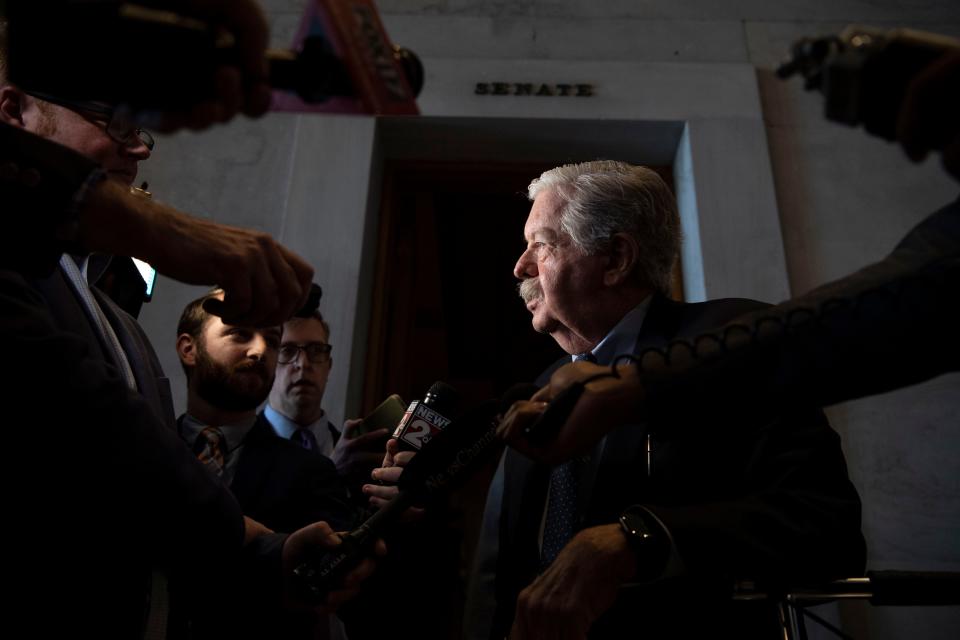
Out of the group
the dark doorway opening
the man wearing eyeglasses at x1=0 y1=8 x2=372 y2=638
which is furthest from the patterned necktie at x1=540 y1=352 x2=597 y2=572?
the dark doorway opening

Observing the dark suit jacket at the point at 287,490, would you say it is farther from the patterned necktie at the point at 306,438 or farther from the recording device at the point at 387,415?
the patterned necktie at the point at 306,438

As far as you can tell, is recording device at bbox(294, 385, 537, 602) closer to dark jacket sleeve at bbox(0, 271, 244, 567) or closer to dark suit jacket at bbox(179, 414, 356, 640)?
dark jacket sleeve at bbox(0, 271, 244, 567)

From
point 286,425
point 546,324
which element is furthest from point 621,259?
point 286,425

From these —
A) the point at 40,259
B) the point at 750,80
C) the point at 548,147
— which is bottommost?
the point at 40,259

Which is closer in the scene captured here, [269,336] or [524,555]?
[524,555]

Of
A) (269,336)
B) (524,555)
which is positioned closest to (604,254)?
(524,555)

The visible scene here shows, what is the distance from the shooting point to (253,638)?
1375 mm

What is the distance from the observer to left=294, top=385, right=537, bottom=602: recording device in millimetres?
1046

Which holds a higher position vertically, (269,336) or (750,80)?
(750,80)

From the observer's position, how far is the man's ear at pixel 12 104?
4.35 ft

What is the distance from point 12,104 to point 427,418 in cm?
93

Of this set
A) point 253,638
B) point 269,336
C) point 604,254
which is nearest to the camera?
point 253,638

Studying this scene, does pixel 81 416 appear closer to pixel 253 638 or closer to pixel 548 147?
pixel 253 638

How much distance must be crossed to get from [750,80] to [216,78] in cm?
315
